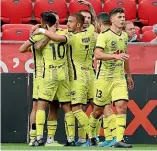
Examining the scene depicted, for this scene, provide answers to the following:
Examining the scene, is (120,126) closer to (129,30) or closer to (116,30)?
(116,30)

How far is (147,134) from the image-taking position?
1255 cm

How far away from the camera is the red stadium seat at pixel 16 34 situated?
14695mm

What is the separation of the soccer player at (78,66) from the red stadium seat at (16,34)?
3190mm

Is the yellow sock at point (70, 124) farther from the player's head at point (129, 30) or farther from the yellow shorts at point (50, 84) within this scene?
the player's head at point (129, 30)

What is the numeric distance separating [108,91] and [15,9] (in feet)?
20.4

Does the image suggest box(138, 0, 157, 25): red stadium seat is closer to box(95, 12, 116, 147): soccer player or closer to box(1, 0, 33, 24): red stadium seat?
box(1, 0, 33, 24): red stadium seat

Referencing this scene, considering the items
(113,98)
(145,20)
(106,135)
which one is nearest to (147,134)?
(106,135)

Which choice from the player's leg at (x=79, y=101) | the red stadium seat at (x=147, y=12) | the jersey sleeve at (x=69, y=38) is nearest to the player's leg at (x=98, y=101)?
the player's leg at (x=79, y=101)

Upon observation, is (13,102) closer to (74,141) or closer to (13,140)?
(13,140)

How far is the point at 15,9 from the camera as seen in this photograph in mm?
16766

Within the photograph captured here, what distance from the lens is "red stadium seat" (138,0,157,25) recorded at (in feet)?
55.5

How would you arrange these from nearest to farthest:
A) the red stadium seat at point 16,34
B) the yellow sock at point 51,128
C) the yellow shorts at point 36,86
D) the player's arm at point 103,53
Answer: the player's arm at point 103,53 → the yellow shorts at point 36,86 → the yellow sock at point 51,128 → the red stadium seat at point 16,34

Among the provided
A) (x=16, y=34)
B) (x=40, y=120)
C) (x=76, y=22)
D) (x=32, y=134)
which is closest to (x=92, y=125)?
(x=40, y=120)

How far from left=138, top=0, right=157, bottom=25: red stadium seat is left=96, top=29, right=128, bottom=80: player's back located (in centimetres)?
600
